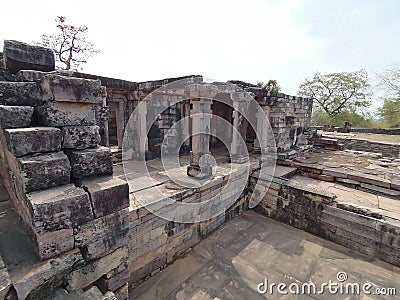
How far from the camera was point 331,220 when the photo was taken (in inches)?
186

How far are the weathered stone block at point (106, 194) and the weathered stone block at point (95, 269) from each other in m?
0.49

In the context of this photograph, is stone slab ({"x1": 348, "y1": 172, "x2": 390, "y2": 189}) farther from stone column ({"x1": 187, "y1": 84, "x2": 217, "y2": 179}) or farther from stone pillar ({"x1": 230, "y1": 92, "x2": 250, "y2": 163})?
stone column ({"x1": 187, "y1": 84, "x2": 217, "y2": 179})

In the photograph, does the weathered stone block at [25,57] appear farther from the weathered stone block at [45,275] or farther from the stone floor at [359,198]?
the stone floor at [359,198]

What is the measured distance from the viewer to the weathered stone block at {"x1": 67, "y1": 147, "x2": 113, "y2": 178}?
196 cm

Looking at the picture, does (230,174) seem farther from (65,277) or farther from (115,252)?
(65,277)

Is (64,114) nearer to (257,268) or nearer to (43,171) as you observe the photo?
(43,171)

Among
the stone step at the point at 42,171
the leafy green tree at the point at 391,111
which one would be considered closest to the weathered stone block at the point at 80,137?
the stone step at the point at 42,171

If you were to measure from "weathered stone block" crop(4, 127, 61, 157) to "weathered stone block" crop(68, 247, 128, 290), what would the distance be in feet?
3.67

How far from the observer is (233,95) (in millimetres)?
6215

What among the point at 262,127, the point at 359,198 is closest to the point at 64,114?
the point at 359,198

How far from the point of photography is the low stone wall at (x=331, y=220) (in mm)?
4062

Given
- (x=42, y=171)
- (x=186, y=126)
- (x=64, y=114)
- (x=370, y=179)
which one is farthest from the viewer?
(x=186, y=126)

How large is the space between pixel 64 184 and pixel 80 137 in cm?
46

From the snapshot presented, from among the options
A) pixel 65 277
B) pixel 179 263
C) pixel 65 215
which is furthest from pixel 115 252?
pixel 179 263
